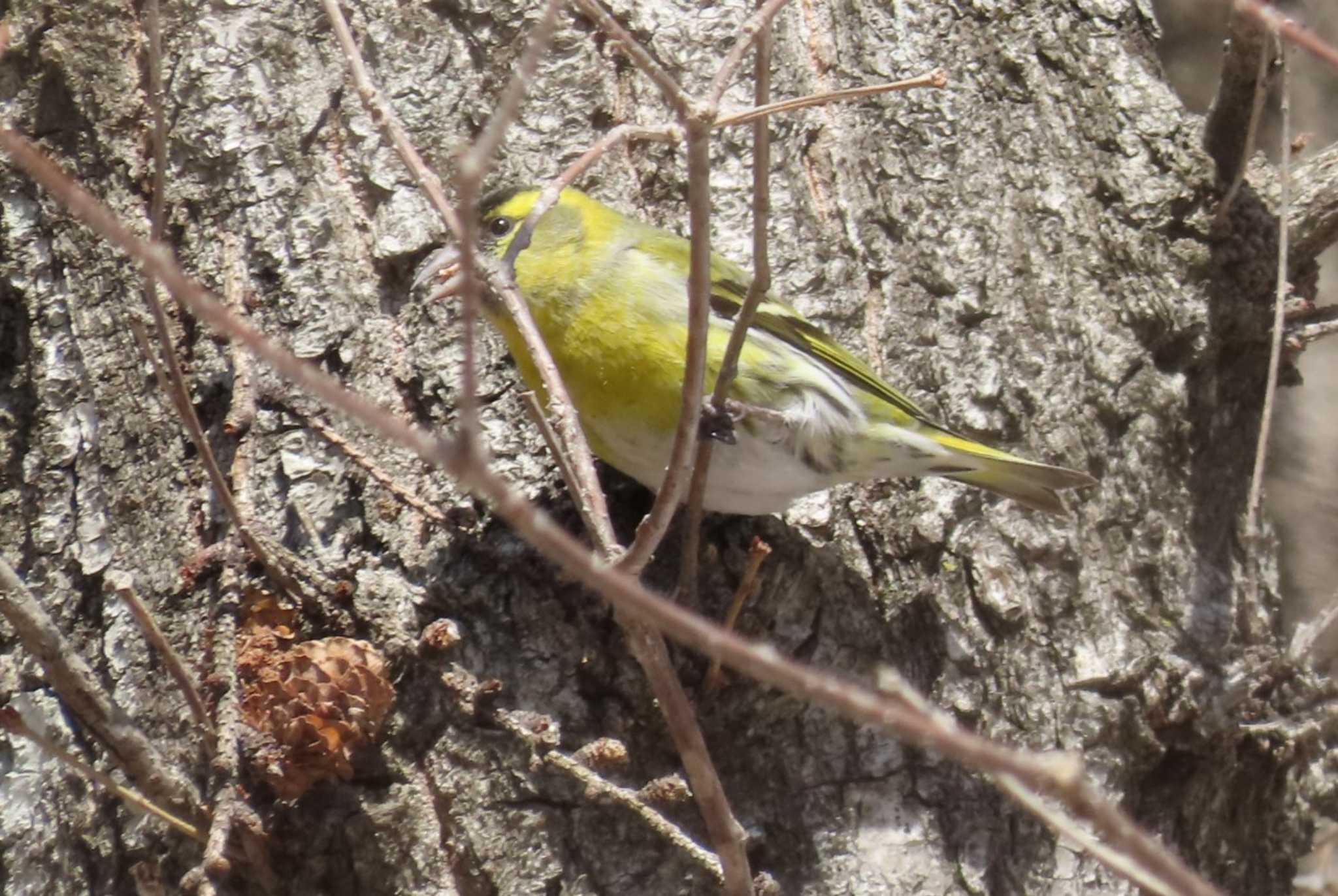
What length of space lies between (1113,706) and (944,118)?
1320 mm

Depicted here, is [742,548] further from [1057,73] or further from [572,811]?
[1057,73]

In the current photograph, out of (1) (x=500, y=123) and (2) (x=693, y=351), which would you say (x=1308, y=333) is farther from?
(1) (x=500, y=123)

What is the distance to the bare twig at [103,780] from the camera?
2.20 m

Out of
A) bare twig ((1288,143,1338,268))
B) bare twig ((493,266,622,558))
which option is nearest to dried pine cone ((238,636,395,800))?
bare twig ((493,266,622,558))

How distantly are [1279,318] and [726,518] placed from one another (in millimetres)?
1203

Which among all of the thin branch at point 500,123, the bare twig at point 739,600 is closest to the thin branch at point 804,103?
the thin branch at point 500,123

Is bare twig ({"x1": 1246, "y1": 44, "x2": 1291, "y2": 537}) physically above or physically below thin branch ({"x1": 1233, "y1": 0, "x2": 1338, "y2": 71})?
below

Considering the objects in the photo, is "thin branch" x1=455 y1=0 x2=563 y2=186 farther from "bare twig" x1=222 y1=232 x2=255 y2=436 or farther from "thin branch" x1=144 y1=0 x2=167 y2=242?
"bare twig" x1=222 y1=232 x2=255 y2=436

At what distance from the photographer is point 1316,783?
10.7ft

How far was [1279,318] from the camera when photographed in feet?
9.99

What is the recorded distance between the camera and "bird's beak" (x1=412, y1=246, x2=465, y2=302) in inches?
109

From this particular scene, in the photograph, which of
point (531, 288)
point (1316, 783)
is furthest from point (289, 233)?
point (1316, 783)

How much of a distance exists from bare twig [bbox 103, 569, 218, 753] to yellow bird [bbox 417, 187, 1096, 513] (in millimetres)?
851

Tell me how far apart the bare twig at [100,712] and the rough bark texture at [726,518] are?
0.32 ft
